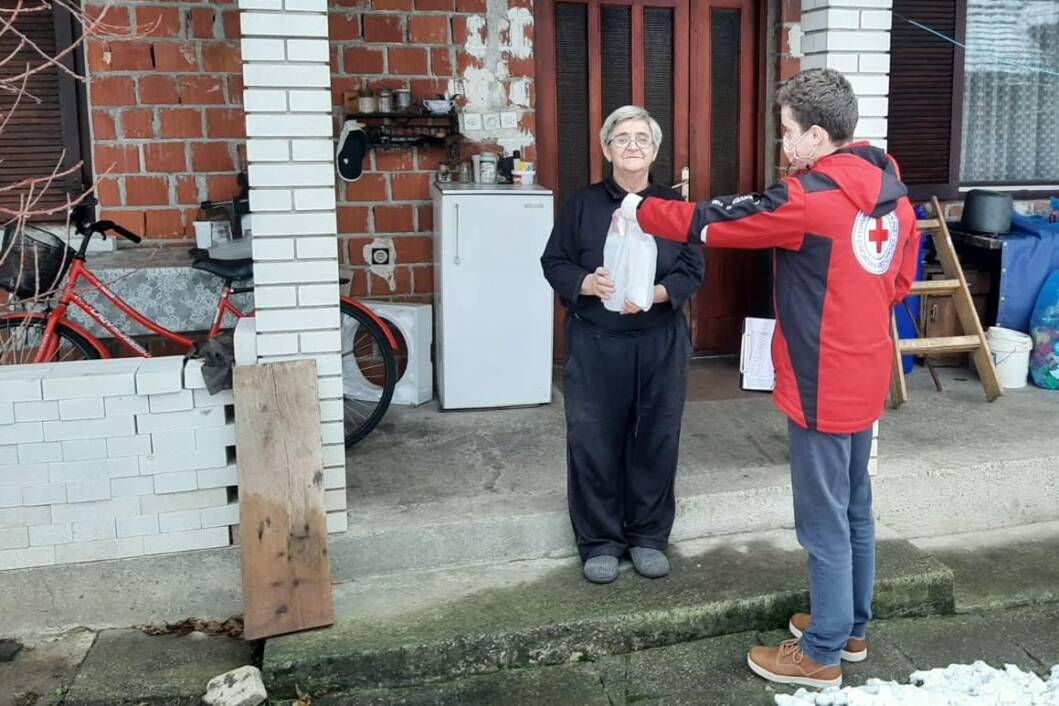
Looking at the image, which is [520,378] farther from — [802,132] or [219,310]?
[802,132]

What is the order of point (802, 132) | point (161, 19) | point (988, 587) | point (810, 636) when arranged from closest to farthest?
point (802, 132) → point (810, 636) → point (988, 587) → point (161, 19)

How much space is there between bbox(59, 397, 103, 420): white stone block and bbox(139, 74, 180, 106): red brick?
7.75 ft

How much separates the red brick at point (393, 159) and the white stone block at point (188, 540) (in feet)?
8.53

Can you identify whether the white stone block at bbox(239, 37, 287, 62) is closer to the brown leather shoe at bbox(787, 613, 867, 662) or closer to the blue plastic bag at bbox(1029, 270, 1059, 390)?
the brown leather shoe at bbox(787, 613, 867, 662)

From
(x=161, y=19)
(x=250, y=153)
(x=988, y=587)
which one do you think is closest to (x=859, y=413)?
(x=988, y=587)

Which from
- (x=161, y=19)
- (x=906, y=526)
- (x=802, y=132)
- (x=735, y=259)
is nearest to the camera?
(x=802, y=132)

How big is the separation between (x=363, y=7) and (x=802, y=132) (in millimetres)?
3323

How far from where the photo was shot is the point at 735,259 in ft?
21.3

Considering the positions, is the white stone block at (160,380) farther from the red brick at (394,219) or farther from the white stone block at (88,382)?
the red brick at (394,219)

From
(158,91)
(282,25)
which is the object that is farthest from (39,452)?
(158,91)

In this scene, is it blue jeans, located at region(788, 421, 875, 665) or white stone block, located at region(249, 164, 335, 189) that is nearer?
blue jeans, located at region(788, 421, 875, 665)

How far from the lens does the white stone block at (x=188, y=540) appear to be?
3801 millimetres

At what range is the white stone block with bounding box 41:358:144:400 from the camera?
365 centimetres

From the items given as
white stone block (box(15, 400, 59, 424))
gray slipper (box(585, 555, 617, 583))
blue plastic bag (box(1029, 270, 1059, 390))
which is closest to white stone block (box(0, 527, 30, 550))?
white stone block (box(15, 400, 59, 424))
